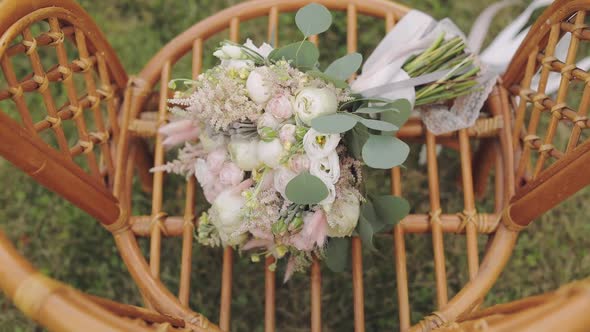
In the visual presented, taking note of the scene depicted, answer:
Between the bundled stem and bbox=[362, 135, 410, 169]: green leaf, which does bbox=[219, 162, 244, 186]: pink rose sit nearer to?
bbox=[362, 135, 410, 169]: green leaf

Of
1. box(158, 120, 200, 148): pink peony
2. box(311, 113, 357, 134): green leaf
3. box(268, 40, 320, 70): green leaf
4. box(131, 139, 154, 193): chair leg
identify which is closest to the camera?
box(311, 113, 357, 134): green leaf

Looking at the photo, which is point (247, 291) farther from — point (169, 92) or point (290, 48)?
point (290, 48)

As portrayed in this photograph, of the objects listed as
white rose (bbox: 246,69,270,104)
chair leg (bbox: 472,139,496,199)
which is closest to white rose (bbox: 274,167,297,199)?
white rose (bbox: 246,69,270,104)

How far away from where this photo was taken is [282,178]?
0.74 metres

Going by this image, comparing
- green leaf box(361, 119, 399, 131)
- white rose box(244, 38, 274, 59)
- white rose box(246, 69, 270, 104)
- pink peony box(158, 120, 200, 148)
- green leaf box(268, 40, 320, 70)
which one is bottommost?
green leaf box(361, 119, 399, 131)

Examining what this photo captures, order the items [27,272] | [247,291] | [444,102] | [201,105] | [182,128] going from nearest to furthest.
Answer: [27,272] < [201,105] < [182,128] < [444,102] < [247,291]

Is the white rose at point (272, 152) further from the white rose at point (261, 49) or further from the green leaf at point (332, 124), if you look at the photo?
the white rose at point (261, 49)

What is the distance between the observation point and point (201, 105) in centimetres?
75

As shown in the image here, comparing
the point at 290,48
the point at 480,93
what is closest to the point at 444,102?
the point at 480,93

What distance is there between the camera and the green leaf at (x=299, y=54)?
79 centimetres

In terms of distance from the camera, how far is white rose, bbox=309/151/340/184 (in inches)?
28.5

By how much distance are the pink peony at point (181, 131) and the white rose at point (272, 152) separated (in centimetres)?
21

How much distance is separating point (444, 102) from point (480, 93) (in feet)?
0.22

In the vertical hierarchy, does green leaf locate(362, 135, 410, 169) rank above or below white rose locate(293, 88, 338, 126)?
below
